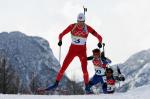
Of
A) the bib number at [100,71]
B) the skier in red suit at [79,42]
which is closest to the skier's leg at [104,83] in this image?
the bib number at [100,71]

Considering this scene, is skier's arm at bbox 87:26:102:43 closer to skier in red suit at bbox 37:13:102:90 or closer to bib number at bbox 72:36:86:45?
skier in red suit at bbox 37:13:102:90

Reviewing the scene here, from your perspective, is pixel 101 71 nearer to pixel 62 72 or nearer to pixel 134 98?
pixel 62 72

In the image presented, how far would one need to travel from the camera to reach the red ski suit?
1471 centimetres

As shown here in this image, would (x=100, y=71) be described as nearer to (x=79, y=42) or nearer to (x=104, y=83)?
(x=104, y=83)

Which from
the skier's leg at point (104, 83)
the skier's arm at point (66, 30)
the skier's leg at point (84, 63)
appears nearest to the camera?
the skier's leg at point (84, 63)

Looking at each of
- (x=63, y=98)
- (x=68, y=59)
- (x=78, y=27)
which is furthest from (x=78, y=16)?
(x=63, y=98)

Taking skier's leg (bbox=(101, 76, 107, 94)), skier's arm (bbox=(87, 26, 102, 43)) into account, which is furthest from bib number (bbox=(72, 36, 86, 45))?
skier's leg (bbox=(101, 76, 107, 94))

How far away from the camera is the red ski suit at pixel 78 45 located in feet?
48.3

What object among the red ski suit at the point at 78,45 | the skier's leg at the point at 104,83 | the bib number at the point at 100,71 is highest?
the red ski suit at the point at 78,45

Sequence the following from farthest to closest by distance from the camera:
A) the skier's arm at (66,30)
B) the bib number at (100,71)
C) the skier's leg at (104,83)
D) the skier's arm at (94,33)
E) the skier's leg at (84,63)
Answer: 1. the bib number at (100,71)
2. the skier's leg at (104,83)
3. the skier's arm at (94,33)
4. the skier's arm at (66,30)
5. the skier's leg at (84,63)

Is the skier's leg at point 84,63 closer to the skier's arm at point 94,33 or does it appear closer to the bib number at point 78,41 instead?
the bib number at point 78,41

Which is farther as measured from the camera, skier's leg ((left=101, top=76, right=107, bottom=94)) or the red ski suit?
skier's leg ((left=101, top=76, right=107, bottom=94))

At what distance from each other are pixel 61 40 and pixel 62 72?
3.05 ft

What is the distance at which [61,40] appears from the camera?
1465cm
